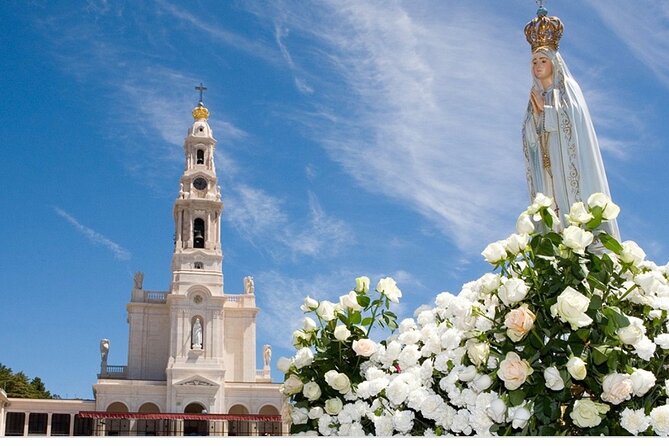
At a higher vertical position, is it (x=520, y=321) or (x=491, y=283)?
(x=491, y=283)

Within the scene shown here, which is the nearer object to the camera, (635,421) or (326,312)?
(635,421)

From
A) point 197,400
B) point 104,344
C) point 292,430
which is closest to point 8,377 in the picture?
point 104,344

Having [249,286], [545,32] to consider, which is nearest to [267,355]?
[249,286]

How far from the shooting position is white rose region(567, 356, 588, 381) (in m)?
4.90

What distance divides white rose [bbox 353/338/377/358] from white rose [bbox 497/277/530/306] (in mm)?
1487

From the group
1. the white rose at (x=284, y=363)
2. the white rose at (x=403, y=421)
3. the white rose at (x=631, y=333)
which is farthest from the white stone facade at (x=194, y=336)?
the white rose at (x=631, y=333)

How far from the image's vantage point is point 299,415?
22.1 feet

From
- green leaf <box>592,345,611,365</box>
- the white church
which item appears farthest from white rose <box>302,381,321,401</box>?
the white church

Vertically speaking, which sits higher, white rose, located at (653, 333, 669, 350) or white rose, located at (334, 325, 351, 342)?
white rose, located at (334, 325, 351, 342)

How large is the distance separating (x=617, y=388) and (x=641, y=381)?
14 cm

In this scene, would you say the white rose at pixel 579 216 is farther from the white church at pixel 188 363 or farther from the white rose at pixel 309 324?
the white church at pixel 188 363

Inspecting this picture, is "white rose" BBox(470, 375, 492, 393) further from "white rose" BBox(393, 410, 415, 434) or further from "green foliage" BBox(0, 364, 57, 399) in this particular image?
→ "green foliage" BBox(0, 364, 57, 399)

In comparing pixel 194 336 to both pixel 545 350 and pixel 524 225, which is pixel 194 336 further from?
pixel 545 350

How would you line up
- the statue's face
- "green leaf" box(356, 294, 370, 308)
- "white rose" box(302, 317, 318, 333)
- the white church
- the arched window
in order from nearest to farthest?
1. "green leaf" box(356, 294, 370, 308)
2. "white rose" box(302, 317, 318, 333)
3. the statue's face
4. the white church
5. the arched window
